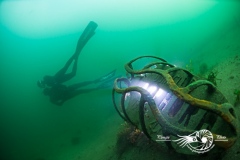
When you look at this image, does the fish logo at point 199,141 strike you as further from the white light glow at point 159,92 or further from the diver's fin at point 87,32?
the diver's fin at point 87,32

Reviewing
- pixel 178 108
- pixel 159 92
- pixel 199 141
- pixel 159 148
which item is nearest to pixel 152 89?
pixel 159 92

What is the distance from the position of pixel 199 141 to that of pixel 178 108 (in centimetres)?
103

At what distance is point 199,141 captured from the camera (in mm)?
2523

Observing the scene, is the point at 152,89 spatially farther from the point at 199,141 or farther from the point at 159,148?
the point at 199,141

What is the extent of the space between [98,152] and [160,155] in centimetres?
332

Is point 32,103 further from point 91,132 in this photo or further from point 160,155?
point 160,155

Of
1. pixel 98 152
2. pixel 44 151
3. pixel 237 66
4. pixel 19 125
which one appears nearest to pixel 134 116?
pixel 98 152

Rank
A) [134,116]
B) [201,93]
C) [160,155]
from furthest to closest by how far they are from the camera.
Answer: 1. [134,116]
2. [160,155]
3. [201,93]

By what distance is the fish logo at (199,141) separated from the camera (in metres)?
2.44

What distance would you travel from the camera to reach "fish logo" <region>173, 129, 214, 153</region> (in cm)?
244

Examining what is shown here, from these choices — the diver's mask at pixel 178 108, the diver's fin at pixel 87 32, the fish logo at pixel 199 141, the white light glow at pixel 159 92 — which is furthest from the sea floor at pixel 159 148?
the diver's fin at pixel 87 32

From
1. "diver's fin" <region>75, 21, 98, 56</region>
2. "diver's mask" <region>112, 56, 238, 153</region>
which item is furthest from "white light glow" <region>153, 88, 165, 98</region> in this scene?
"diver's fin" <region>75, 21, 98, 56</region>

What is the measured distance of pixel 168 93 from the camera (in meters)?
4.02

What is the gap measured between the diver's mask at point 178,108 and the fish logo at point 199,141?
3cm
